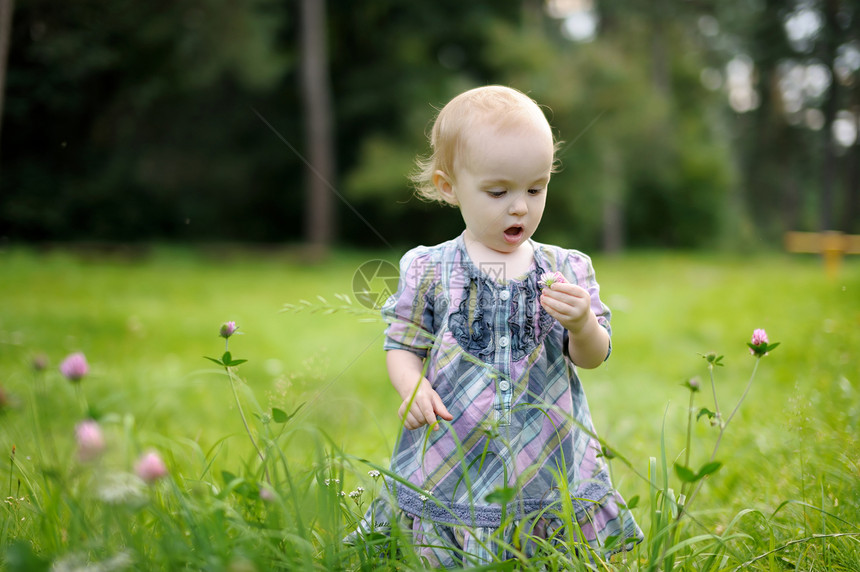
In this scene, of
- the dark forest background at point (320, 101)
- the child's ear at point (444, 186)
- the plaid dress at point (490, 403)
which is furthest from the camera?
the dark forest background at point (320, 101)

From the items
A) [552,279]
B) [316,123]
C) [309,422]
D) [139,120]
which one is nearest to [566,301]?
[552,279]

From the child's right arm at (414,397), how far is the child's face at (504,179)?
13.6 inches

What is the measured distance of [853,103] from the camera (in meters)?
16.8

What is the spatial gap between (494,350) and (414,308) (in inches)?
8.6

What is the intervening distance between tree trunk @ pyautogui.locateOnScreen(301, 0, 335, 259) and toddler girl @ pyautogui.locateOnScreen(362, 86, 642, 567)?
10988 mm

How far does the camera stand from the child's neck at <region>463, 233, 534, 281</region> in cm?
159

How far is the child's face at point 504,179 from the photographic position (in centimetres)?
145

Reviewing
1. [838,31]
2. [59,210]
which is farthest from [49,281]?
[838,31]

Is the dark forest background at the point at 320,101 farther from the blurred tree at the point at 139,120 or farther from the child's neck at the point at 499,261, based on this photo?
the child's neck at the point at 499,261

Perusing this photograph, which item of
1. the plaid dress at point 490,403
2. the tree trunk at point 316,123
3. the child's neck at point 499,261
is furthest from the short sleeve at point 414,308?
the tree trunk at point 316,123

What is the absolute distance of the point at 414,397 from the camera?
1414 mm

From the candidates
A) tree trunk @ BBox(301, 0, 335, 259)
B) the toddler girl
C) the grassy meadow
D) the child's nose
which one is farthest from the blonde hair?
tree trunk @ BBox(301, 0, 335, 259)

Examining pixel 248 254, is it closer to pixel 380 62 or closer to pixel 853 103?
pixel 380 62

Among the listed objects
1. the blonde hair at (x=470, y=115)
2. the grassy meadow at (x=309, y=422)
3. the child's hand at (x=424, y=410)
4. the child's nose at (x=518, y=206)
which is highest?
the blonde hair at (x=470, y=115)
